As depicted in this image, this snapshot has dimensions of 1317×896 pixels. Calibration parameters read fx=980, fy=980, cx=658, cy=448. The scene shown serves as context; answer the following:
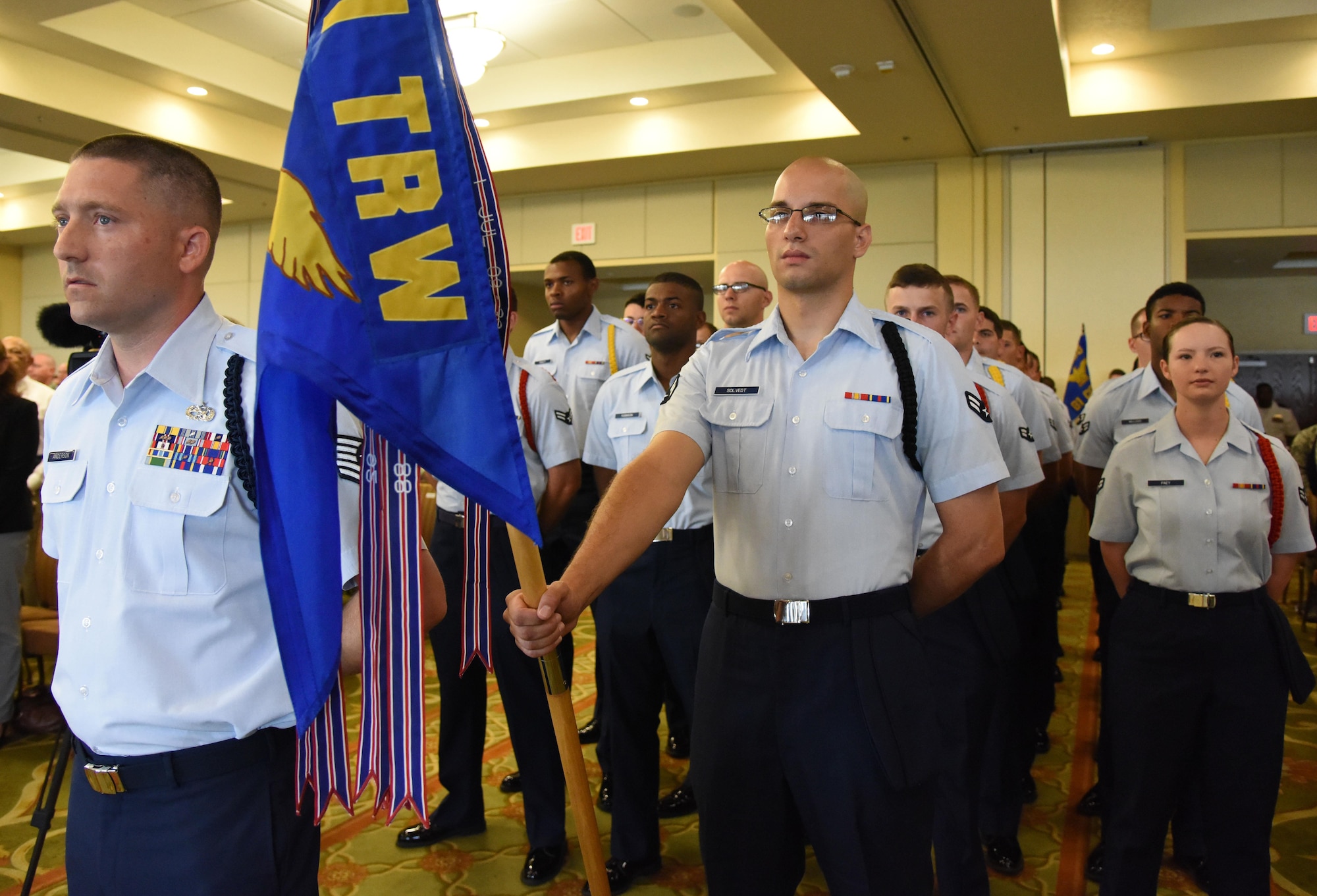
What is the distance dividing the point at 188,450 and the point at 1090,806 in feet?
10.8

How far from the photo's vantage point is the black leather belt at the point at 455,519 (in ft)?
10.0

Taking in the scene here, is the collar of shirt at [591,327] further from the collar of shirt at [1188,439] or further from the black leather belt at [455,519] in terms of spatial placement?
the collar of shirt at [1188,439]

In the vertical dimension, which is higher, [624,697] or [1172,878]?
[624,697]

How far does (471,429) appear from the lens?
1.35 metres

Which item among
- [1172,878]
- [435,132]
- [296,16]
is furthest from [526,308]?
[435,132]

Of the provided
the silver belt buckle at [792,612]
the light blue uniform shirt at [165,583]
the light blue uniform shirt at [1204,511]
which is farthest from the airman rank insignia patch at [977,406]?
the light blue uniform shirt at [165,583]

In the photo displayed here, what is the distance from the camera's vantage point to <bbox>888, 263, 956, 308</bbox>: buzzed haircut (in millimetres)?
3162

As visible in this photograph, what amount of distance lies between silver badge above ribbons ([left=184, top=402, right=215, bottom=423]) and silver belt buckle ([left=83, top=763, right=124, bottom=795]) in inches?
20.3

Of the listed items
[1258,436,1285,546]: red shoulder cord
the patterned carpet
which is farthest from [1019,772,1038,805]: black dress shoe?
[1258,436,1285,546]: red shoulder cord

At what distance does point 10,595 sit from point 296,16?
16.6ft

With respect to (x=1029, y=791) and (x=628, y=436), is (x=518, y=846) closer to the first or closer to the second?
(x=628, y=436)

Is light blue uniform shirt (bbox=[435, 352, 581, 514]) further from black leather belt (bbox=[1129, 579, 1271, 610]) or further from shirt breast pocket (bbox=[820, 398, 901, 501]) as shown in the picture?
black leather belt (bbox=[1129, 579, 1271, 610])

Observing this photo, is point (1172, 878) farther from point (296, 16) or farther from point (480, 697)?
point (296, 16)

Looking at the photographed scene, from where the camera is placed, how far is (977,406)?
1.96m
